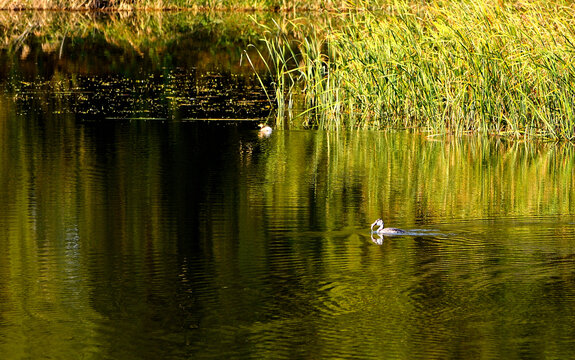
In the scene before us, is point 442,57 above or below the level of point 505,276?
above

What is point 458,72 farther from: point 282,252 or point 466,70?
point 282,252

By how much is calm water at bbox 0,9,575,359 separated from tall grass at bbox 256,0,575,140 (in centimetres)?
38

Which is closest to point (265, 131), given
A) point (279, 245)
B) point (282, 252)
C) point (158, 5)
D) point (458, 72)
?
point (458, 72)

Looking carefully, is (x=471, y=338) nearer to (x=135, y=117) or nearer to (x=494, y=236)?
(x=494, y=236)

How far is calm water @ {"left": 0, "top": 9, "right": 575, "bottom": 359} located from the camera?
4871 millimetres

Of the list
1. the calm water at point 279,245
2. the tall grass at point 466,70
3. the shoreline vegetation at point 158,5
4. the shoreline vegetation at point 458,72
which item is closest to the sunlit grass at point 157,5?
the shoreline vegetation at point 158,5

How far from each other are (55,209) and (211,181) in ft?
5.30

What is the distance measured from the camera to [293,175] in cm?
936

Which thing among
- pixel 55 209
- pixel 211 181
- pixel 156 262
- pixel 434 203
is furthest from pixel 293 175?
pixel 156 262

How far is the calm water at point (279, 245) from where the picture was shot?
487cm

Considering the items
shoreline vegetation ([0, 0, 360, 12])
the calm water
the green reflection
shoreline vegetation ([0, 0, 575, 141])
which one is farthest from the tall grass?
shoreline vegetation ([0, 0, 360, 12])

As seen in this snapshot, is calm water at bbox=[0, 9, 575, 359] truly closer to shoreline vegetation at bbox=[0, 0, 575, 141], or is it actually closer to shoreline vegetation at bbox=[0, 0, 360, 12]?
shoreline vegetation at bbox=[0, 0, 575, 141]

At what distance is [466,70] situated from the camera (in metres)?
11.2

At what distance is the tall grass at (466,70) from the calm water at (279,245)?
0.38m
